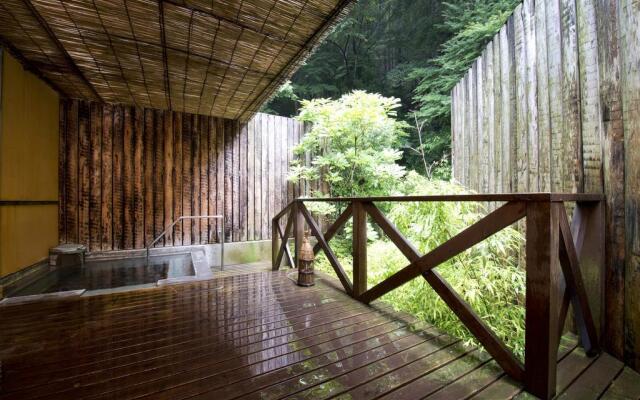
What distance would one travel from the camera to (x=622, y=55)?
156 cm

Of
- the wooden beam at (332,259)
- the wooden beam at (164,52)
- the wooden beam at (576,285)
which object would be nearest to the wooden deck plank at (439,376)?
the wooden beam at (576,285)

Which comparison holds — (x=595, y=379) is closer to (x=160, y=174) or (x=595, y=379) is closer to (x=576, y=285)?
(x=576, y=285)

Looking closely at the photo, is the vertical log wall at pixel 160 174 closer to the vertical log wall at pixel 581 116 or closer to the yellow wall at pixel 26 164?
the yellow wall at pixel 26 164

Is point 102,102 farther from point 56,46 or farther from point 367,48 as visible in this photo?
point 367,48

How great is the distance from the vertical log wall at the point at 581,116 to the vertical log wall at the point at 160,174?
479 cm

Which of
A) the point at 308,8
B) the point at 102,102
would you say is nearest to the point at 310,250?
the point at 308,8

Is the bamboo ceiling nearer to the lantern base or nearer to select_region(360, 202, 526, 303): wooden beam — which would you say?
select_region(360, 202, 526, 303): wooden beam

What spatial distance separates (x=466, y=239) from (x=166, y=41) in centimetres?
340

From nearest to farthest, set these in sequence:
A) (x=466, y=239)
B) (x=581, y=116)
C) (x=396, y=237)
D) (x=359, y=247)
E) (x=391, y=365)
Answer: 1. (x=391, y=365)
2. (x=466, y=239)
3. (x=581, y=116)
4. (x=396, y=237)
5. (x=359, y=247)

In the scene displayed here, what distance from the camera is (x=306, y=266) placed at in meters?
3.00

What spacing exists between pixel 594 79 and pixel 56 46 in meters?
4.90

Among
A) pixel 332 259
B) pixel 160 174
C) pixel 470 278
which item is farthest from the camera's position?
pixel 160 174

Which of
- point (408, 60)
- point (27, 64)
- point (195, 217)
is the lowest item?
point (195, 217)

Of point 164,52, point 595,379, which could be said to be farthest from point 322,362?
point 164,52
